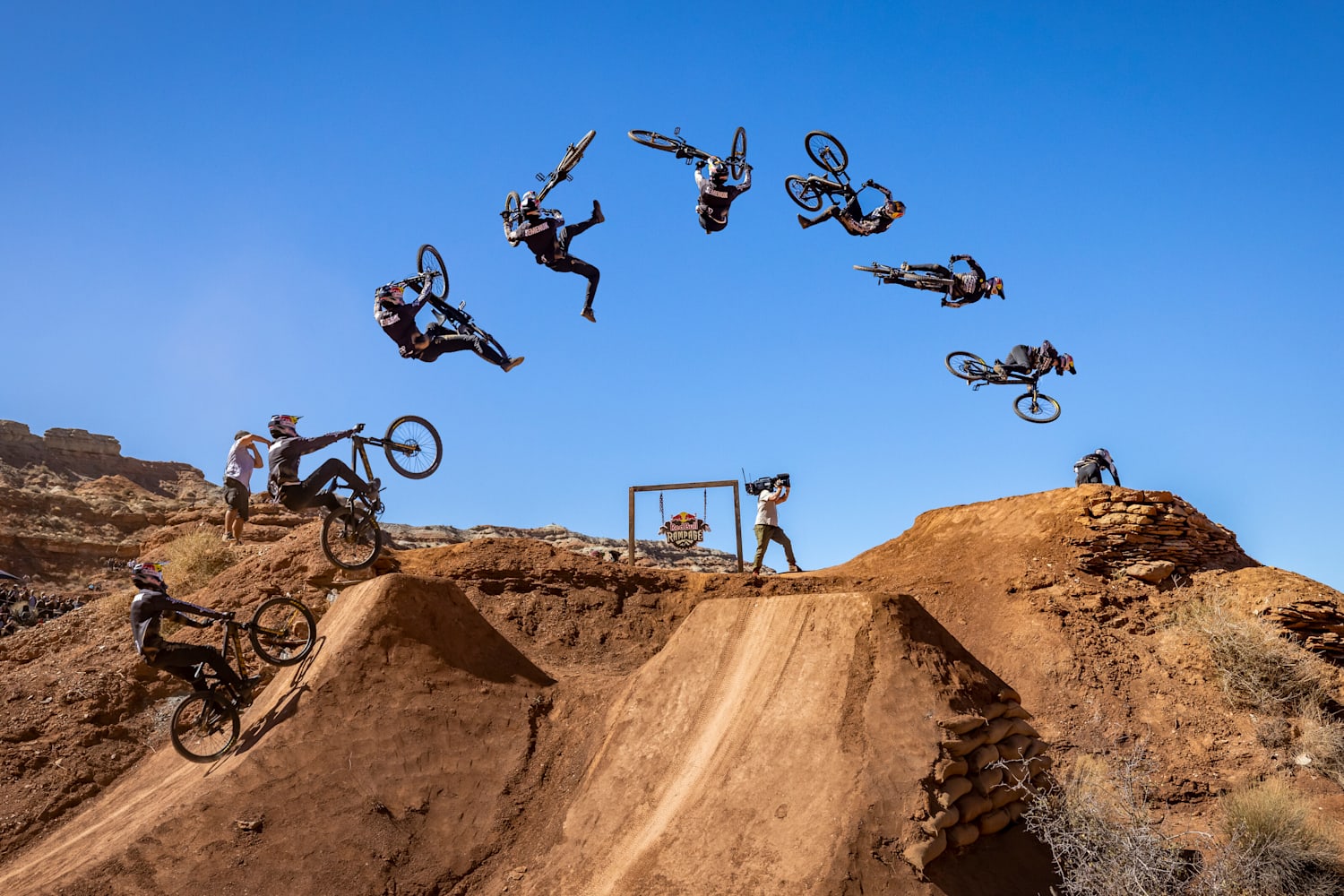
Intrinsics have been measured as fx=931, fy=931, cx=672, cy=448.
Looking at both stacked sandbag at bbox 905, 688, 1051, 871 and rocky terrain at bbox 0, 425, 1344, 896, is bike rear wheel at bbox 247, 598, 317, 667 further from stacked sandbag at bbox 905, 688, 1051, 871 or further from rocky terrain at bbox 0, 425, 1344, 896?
stacked sandbag at bbox 905, 688, 1051, 871

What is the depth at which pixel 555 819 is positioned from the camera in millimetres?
11859

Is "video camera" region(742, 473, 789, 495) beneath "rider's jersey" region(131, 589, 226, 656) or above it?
above

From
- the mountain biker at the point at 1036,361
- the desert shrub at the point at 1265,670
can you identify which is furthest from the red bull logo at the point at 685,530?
the desert shrub at the point at 1265,670

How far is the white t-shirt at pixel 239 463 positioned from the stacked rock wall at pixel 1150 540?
57.1 feet

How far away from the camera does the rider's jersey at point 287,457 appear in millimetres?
13164

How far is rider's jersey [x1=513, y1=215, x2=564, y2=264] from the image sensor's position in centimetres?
1445

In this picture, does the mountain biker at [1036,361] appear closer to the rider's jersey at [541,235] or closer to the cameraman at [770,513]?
the cameraman at [770,513]

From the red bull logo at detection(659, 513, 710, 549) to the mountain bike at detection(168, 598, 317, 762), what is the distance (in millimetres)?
10714

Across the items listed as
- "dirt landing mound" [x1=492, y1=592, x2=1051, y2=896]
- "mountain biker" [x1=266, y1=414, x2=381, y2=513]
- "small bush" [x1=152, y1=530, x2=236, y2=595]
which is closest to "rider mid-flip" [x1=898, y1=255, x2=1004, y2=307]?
"dirt landing mound" [x1=492, y1=592, x2=1051, y2=896]

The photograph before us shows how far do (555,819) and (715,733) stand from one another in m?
2.32

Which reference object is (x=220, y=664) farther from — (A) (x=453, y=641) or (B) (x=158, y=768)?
(A) (x=453, y=641)

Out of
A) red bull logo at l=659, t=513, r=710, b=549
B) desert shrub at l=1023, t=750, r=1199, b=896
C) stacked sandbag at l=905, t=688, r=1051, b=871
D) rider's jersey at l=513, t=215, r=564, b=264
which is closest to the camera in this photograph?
stacked sandbag at l=905, t=688, r=1051, b=871

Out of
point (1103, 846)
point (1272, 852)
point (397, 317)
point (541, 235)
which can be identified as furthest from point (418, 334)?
point (1272, 852)

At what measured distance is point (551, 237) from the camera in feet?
47.5
